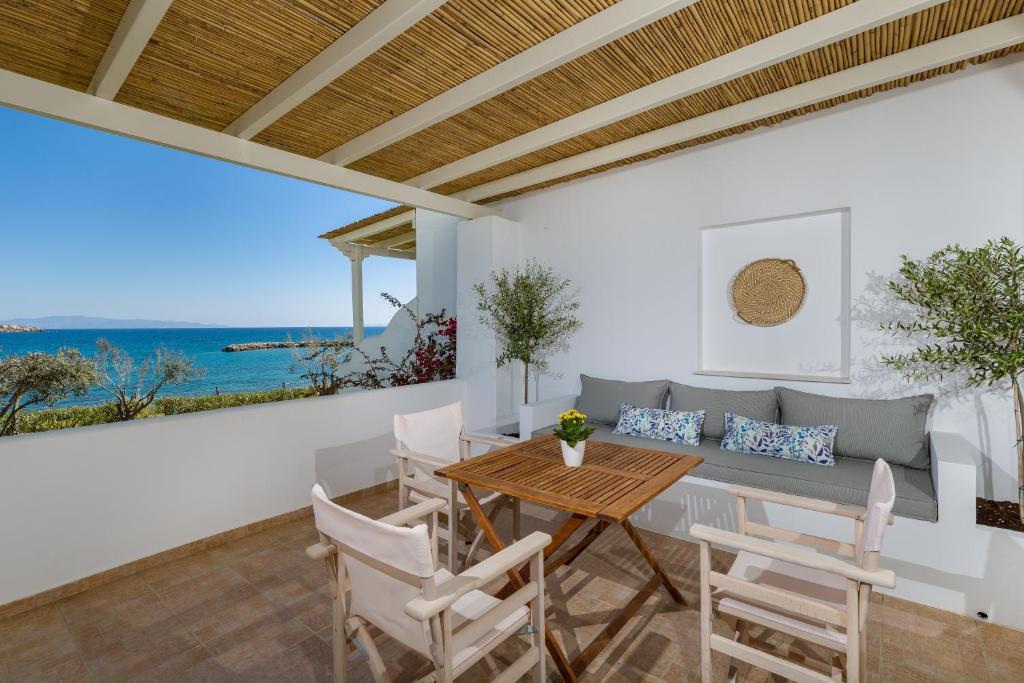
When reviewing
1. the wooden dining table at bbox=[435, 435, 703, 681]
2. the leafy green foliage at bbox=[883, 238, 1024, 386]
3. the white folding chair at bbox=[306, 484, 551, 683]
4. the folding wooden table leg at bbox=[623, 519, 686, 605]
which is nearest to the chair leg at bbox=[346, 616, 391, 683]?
the white folding chair at bbox=[306, 484, 551, 683]

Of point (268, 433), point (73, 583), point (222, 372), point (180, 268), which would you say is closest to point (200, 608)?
point (73, 583)

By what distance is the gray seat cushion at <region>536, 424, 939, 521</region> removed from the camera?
2.38 metres

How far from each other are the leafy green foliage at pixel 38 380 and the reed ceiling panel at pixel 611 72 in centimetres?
266

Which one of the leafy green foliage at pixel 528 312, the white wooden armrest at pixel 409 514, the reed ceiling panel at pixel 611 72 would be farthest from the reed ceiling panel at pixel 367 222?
the white wooden armrest at pixel 409 514

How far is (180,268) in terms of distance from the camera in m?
7.43

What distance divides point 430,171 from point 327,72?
6.41 feet

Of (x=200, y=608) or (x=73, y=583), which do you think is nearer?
(x=200, y=608)

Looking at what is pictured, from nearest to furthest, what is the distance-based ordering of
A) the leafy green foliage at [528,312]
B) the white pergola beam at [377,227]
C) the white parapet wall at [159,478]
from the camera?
the white parapet wall at [159,478], the leafy green foliage at [528,312], the white pergola beam at [377,227]

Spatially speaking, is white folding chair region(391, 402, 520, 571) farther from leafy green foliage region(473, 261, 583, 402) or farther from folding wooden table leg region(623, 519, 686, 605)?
leafy green foliage region(473, 261, 583, 402)

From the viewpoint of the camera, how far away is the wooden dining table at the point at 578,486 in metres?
1.74

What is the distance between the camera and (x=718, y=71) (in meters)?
2.71

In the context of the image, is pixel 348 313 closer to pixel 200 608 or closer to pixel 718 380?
pixel 200 608

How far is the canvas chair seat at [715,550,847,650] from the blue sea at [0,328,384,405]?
404cm

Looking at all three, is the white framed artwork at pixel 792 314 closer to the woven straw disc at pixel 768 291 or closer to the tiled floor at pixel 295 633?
the woven straw disc at pixel 768 291
